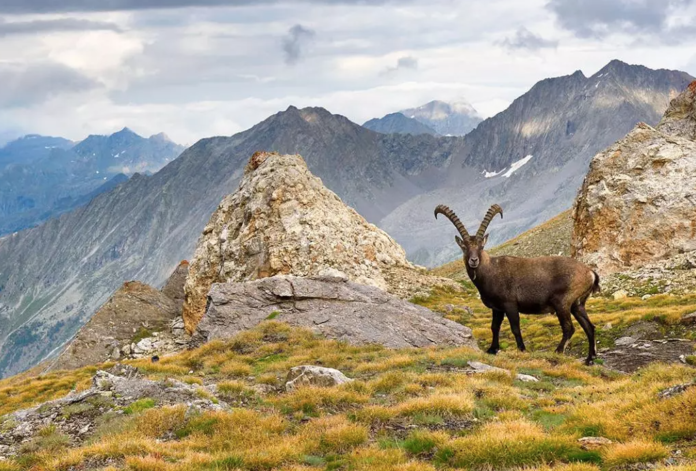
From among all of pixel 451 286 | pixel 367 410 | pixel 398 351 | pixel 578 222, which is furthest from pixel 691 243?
pixel 367 410

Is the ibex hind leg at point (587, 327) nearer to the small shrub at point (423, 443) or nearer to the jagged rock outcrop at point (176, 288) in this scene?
the small shrub at point (423, 443)

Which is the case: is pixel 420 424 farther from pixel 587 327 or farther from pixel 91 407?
pixel 587 327

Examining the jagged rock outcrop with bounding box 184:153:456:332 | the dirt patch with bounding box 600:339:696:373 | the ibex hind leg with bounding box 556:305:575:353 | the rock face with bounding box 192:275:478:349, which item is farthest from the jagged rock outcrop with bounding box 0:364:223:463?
the jagged rock outcrop with bounding box 184:153:456:332

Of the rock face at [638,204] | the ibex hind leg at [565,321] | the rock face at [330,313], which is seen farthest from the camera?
the rock face at [638,204]

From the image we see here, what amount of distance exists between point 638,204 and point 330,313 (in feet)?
99.6

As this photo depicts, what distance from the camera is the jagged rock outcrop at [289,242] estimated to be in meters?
47.8

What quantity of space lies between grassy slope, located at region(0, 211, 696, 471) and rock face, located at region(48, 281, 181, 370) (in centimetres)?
2991

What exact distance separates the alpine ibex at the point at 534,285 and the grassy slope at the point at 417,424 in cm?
184

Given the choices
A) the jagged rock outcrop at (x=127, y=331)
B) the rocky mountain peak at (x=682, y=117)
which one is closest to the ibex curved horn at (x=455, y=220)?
the jagged rock outcrop at (x=127, y=331)

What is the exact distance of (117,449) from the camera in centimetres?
1271

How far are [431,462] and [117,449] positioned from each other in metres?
6.71

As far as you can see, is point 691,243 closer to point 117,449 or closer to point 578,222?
point 578,222

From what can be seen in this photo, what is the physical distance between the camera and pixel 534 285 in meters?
23.5

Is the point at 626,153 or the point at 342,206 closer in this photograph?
the point at 626,153
